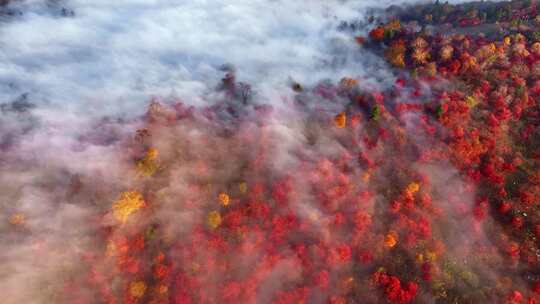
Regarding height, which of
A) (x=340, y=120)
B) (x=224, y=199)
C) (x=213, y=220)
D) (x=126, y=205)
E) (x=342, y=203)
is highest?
(x=340, y=120)

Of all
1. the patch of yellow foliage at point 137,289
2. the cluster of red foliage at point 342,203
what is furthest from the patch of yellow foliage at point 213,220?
the patch of yellow foliage at point 137,289

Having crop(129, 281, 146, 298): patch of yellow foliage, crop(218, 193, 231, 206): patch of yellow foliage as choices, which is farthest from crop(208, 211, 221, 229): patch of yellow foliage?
crop(129, 281, 146, 298): patch of yellow foliage

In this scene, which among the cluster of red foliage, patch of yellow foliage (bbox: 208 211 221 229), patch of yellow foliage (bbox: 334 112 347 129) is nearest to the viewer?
the cluster of red foliage

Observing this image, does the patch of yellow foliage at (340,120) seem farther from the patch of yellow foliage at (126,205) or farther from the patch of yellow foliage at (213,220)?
the patch of yellow foliage at (126,205)

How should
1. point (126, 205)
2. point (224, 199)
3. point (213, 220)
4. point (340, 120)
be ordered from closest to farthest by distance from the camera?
point (126, 205) → point (213, 220) → point (224, 199) → point (340, 120)

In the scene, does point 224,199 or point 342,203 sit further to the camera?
point 342,203

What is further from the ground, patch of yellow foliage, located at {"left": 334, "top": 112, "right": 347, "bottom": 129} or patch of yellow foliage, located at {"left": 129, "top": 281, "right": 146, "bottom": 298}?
patch of yellow foliage, located at {"left": 334, "top": 112, "right": 347, "bottom": 129}

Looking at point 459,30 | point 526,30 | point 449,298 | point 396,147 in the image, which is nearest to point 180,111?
point 396,147

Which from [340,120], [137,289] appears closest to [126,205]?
[137,289]

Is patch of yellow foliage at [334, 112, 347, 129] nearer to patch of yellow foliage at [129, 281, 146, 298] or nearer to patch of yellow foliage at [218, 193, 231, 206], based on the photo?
patch of yellow foliage at [218, 193, 231, 206]

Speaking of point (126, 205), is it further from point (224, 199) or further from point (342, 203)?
point (342, 203)
